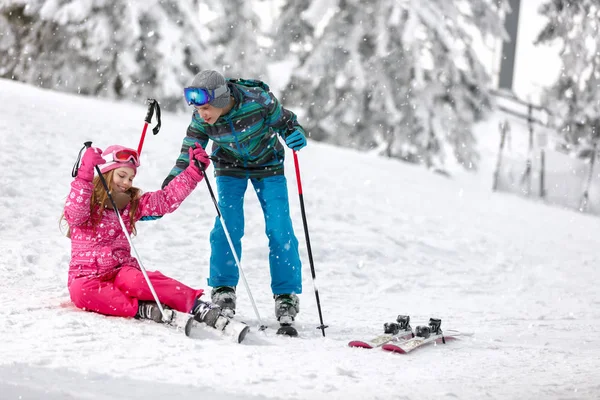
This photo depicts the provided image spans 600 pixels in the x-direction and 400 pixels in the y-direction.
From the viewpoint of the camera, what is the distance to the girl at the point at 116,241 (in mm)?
3881

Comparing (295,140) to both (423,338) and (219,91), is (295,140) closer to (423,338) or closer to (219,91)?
(219,91)

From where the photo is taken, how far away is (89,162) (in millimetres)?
3818

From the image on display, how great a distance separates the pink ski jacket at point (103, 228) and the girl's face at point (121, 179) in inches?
4.9

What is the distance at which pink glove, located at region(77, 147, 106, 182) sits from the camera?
380 centimetres

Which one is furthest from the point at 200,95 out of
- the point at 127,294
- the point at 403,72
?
the point at 403,72

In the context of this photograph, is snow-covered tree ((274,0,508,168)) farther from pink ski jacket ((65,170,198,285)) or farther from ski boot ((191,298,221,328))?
ski boot ((191,298,221,328))

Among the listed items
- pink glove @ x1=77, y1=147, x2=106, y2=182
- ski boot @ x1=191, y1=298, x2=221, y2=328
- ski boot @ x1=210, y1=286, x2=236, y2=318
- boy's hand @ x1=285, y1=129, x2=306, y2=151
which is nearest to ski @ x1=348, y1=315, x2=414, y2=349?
ski boot @ x1=191, y1=298, x2=221, y2=328

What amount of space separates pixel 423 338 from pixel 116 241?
5.90 feet

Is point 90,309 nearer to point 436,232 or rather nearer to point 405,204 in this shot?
point 436,232

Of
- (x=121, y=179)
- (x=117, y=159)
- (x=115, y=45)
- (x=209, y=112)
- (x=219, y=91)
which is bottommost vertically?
(x=121, y=179)

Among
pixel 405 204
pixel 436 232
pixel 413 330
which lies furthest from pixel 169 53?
pixel 413 330

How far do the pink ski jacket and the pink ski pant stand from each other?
84 millimetres

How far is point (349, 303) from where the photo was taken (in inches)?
223

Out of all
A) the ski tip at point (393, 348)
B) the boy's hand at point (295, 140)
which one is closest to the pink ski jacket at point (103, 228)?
the boy's hand at point (295, 140)
